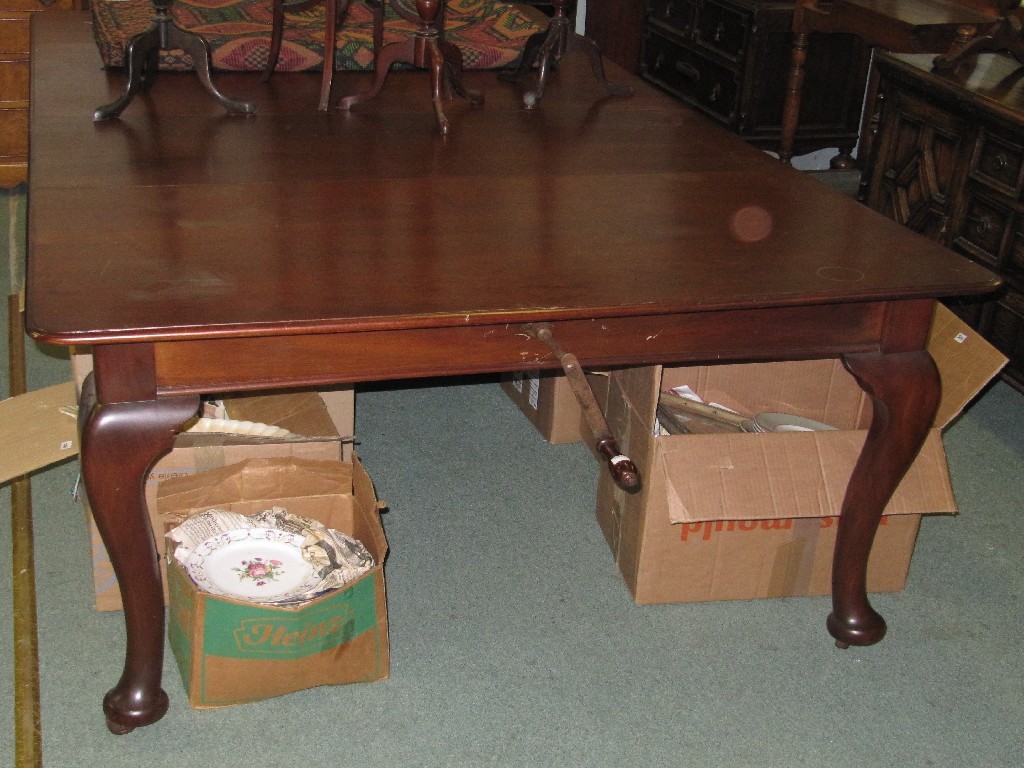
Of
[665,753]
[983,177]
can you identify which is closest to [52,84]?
[665,753]

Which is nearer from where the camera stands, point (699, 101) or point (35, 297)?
point (35, 297)

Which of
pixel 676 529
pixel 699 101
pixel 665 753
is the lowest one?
pixel 665 753

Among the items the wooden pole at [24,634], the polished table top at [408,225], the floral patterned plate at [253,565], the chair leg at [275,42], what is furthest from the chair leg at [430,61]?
the wooden pole at [24,634]

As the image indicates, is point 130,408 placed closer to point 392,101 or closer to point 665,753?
point 665,753

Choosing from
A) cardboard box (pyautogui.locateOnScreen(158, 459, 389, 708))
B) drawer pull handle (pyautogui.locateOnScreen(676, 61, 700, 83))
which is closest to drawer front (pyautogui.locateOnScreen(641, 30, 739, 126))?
drawer pull handle (pyautogui.locateOnScreen(676, 61, 700, 83))

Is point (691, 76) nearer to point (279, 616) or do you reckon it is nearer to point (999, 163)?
point (999, 163)

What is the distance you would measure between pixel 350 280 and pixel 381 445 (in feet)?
3.33

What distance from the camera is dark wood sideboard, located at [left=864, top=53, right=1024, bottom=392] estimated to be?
235 centimetres

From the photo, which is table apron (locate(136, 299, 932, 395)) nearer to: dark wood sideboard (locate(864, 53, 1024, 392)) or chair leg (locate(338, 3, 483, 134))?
chair leg (locate(338, 3, 483, 134))

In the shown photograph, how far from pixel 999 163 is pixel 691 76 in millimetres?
1773

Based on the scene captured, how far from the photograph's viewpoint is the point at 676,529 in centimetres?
177

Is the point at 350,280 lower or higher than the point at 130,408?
higher

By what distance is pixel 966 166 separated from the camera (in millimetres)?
2461

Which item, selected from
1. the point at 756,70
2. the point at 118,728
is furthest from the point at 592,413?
the point at 756,70
